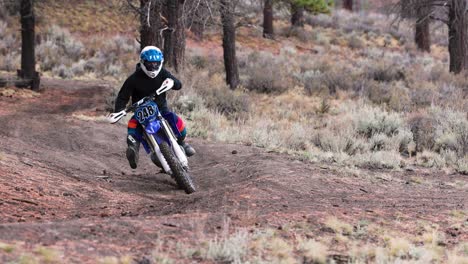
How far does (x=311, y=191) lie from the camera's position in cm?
761

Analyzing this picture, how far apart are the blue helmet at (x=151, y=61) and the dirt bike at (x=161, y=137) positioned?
0.74 feet

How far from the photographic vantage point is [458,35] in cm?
1969

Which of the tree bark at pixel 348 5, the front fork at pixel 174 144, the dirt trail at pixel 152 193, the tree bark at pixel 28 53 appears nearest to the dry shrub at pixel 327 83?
the tree bark at pixel 28 53

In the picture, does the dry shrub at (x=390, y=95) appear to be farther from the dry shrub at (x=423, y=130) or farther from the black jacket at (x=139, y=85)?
the black jacket at (x=139, y=85)

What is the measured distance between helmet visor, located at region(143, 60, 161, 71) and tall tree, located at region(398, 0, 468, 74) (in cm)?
1309

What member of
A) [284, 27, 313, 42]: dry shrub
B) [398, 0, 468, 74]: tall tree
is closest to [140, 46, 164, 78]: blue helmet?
[398, 0, 468, 74]: tall tree

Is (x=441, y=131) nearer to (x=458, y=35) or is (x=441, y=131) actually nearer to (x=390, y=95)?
(x=390, y=95)

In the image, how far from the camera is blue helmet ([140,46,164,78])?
784 centimetres

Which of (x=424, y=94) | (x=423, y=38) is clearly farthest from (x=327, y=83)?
(x=423, y=38)

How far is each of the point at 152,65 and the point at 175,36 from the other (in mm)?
7912

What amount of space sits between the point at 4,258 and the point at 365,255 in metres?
2.53

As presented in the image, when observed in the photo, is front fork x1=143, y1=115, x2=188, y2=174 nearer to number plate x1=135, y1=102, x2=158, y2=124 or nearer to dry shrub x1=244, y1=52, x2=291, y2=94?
number plate x1=135, y1=102, x2=158, y2=124

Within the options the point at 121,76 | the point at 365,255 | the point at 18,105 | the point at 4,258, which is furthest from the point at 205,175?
the point at 121,76

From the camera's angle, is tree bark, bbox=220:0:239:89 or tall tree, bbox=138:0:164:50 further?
tree bark, bbox=220:0:239:89
